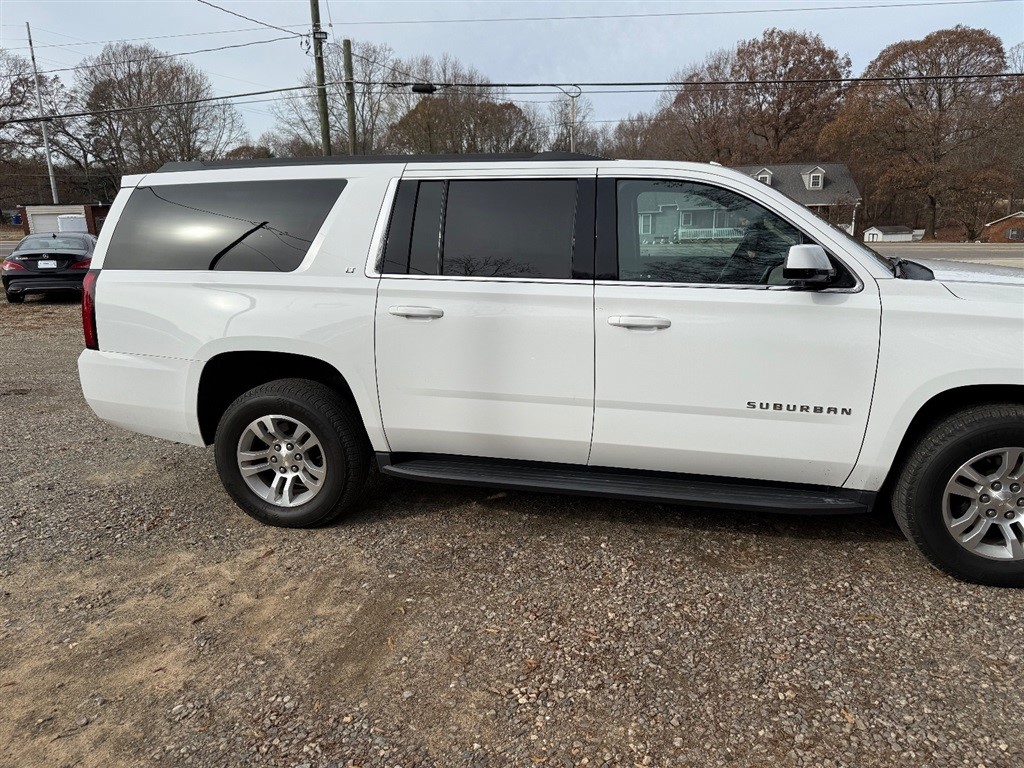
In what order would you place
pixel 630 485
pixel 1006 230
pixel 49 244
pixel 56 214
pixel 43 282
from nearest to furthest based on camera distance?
pixel 630 485, pixel 43 282, pixel 49 244, pixel 56 214, pixel 1006 230

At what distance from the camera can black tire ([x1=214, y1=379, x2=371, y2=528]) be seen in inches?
139

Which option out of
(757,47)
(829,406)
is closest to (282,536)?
(829,406)

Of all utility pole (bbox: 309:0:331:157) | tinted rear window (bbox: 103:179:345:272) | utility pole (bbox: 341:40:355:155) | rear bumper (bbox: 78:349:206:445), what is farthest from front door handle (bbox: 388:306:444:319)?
utility pole (bbox: 341:40:355:155)

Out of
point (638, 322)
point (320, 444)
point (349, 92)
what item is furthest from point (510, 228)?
point (349, 92)

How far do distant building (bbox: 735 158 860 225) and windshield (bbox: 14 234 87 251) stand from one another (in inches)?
2069

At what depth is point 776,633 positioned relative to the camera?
270 centimetres

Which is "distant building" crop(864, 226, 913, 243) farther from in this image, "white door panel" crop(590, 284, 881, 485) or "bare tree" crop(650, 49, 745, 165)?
"white door panel" crop(590, 284, 881, 485)

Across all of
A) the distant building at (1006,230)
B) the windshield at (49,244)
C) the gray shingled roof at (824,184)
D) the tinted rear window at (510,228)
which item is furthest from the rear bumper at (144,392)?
the gray shingled roof at (824,184)

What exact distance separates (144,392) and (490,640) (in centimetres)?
241

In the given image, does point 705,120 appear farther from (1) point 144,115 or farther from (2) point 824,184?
(1) point 144,115

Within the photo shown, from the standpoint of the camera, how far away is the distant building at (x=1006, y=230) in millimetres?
47562

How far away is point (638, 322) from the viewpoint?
3.06m

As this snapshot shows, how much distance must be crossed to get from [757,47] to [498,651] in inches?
2986

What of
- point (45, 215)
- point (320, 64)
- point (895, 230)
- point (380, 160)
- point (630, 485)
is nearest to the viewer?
point (630, 485)
